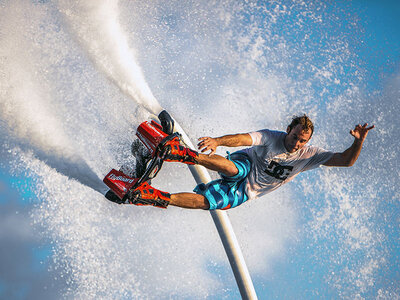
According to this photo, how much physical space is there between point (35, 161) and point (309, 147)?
14.7 ft

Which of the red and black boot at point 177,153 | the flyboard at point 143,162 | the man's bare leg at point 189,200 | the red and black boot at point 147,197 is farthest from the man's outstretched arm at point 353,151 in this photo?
the red and black boot at point 147,197

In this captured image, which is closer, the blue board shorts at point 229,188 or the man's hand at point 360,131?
the man's hand at point 360,131

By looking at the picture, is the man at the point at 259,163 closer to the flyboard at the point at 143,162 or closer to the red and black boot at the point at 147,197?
the red and black boot at the point at 147,197

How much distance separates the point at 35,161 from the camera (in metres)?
6.14

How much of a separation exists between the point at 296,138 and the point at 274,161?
452 mm

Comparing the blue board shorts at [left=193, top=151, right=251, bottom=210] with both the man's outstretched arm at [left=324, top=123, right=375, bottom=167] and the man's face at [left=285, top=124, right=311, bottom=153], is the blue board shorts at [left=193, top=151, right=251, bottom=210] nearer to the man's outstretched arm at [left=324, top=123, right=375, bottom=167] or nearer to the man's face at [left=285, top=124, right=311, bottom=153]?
the man's face at [left=285, top=124, right=311, bottom=153]

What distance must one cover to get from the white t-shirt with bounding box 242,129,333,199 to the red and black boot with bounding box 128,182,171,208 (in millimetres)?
1182

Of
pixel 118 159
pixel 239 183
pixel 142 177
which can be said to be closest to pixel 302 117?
pixel 239 183

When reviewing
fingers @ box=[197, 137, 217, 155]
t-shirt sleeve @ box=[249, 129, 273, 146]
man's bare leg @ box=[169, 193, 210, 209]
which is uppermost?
t-shirt sleeve @ box=[249, 129, 273, 146]

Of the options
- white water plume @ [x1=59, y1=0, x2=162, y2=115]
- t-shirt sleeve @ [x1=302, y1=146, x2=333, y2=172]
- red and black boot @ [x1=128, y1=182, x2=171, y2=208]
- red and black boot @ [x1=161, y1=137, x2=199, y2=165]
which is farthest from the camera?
white water plume @ [x1=59, y1=0, x2=162, y2=115]

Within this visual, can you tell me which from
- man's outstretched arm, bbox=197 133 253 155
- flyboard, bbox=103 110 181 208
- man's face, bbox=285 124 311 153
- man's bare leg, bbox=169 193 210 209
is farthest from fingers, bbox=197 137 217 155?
man's face, bbox=285 124 311 153

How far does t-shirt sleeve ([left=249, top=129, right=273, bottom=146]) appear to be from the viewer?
4293mm

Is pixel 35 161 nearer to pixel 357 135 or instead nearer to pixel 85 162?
pixel 85 162

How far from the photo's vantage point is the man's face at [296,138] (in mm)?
4277
